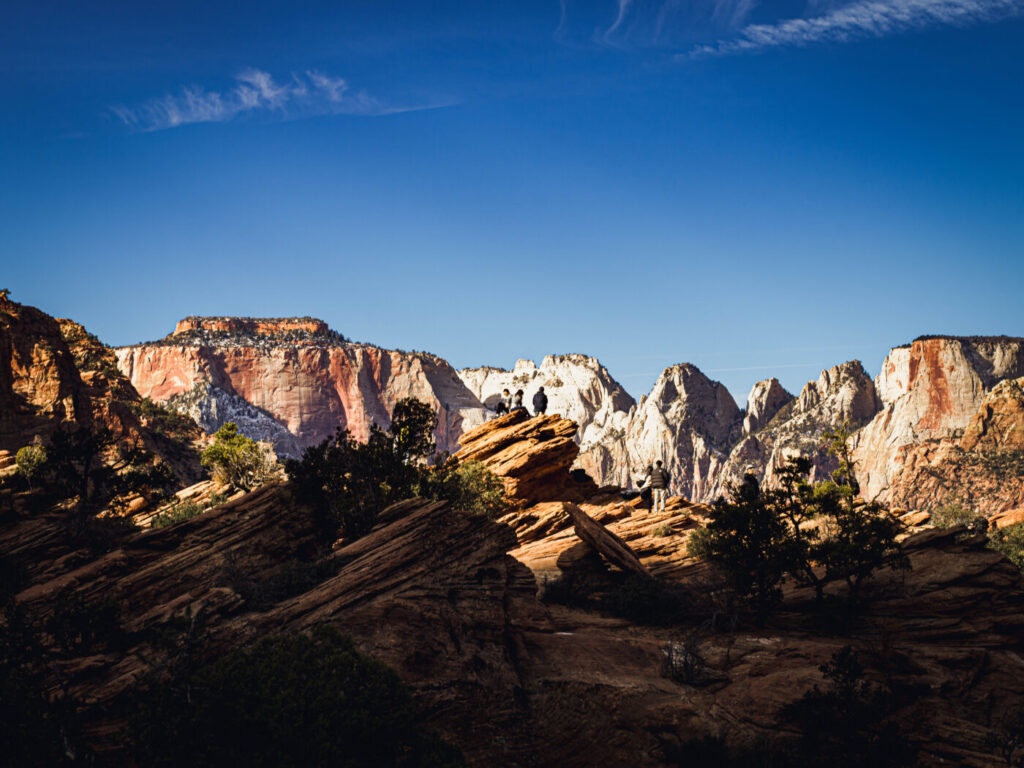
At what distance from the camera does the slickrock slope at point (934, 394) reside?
14675 cm

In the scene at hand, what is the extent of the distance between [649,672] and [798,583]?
10.2m

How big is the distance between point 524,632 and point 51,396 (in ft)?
173

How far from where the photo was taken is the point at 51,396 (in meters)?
55.1

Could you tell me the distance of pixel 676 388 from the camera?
7790 inches

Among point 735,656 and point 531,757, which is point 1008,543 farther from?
point 531,757

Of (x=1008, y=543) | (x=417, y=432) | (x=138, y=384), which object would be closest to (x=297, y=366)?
(x=138, y=384)

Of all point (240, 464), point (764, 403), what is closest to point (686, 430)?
point (764, 403)

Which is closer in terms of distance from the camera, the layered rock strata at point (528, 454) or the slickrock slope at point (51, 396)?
the layered rock strata at point (528, 454)

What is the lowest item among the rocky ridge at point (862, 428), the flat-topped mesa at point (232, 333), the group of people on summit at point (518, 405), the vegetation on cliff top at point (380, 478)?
the rocky ridge at point (862, 428)

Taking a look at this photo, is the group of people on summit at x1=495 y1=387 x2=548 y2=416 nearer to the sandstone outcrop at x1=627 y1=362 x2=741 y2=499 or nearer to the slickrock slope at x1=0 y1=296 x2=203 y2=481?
the slickrock slope at x1=0 y1=296 x2=203 y2=481

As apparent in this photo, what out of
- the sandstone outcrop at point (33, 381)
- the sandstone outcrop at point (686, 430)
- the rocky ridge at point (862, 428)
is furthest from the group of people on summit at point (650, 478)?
the sandstone outcrop at point (686, 430)

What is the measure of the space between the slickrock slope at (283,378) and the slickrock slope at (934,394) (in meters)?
102

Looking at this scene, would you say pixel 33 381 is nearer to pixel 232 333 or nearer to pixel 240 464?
pixel 240 464

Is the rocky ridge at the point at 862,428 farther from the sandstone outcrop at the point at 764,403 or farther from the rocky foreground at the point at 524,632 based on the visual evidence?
the rocky foreground at the point at 524,632
